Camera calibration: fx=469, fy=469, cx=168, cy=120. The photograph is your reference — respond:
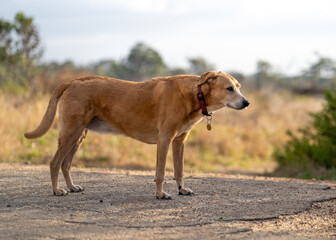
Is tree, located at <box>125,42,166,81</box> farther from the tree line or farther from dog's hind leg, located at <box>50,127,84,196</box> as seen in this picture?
dog's hind leg, located at <box>50,127,84,196</box>

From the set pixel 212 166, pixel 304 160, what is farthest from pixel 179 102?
pixel 212 166

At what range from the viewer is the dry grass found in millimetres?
14344

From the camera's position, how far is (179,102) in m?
6.72

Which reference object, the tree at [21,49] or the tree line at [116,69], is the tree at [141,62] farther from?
the tree at [21,49]

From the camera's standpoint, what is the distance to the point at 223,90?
675 centimetres

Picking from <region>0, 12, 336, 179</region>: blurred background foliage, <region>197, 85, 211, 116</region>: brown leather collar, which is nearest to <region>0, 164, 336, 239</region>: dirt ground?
<region>197, 85, 211, 116</region>: brown leather collar

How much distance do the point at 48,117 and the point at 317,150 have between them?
9.62 meters

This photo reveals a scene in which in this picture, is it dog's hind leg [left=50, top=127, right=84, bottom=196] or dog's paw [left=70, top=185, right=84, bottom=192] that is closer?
dog's hind leg [left=50, top=127, right=84, bottom=196]

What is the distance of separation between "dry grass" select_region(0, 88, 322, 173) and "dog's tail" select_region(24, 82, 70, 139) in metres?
6.15

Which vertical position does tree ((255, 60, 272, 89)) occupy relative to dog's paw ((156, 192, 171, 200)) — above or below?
above

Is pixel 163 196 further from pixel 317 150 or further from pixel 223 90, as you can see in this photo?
pixel 317 150

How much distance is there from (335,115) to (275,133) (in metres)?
8.80

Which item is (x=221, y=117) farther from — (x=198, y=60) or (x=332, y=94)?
(x=198, y=60)

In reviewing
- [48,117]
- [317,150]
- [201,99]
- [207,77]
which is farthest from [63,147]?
[317,150]
